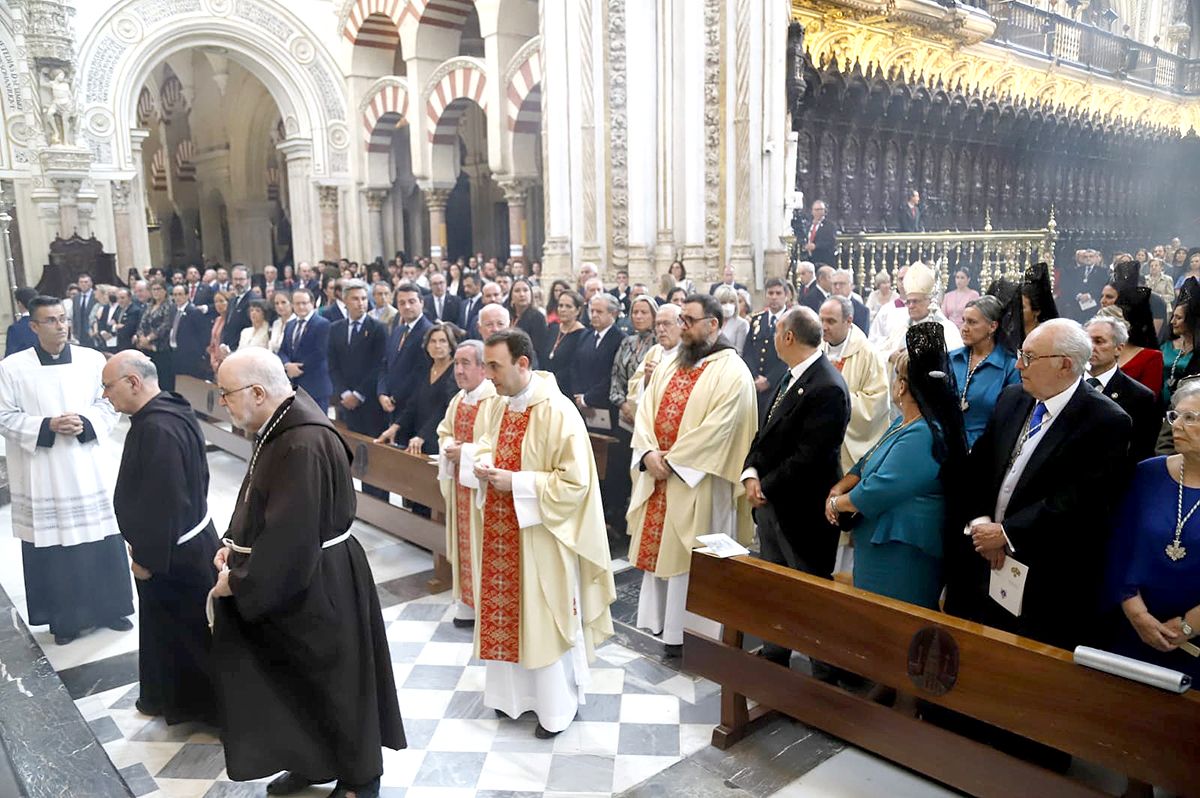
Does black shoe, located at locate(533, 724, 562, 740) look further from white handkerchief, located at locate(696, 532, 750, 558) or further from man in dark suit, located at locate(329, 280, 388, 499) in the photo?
man in dark suit, located at locate(329, 280, 388, 499)

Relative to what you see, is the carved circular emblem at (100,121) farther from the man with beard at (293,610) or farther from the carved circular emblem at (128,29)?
the man with beard at (293,610)

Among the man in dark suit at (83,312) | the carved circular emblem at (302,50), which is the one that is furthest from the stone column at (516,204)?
the carved circular emblem at (302,50)

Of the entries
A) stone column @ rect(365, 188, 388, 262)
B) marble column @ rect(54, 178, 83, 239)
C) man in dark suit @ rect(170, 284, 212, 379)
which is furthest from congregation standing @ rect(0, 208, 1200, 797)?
stone column @ rect(365, 188, 388, 262)

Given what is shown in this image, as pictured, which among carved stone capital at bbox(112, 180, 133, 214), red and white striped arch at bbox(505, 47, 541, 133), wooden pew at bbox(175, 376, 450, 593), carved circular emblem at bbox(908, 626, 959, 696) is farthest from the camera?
carved stone capital at bbox(112, 180, 133, 214)

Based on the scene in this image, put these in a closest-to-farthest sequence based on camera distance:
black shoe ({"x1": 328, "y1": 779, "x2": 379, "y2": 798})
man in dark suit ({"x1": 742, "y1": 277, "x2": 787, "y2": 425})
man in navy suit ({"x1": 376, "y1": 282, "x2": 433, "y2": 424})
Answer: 1. black shoe ({"x1": 328, "y1": 779, "x2": 379, "y2": 798})
2. man in navy suit ({"x1": 376, "y1": 282, "x2": 433, "y2": 424})
3. man in dark suit ({"x1": 742, "y1": 277, "x2": 787, "y2": 425})

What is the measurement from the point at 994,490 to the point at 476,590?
6.76ft

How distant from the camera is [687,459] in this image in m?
4.13

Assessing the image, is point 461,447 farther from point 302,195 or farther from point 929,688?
point 302,195

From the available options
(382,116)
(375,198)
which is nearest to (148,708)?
(375,198)

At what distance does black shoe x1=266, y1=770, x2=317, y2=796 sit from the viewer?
10.4 feet

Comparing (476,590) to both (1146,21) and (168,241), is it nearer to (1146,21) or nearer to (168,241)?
(1146,21)

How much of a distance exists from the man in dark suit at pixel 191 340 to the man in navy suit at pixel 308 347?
3.49 m

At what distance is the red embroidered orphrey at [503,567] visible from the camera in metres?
3.53

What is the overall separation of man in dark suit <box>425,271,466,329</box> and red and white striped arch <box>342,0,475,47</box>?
8412 millimetres
